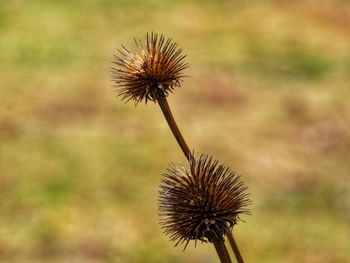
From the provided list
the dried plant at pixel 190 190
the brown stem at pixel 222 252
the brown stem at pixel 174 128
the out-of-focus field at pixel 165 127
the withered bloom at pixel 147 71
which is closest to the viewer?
the brown stem at pixel 222 252

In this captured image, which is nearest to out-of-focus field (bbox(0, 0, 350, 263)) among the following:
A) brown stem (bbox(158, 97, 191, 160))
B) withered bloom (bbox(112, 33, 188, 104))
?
withered bloom (bbox(112, 33, 188, 104))

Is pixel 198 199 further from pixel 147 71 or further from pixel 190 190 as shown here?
pixel 147 71

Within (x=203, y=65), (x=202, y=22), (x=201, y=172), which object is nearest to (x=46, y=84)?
(x=203, y=65)

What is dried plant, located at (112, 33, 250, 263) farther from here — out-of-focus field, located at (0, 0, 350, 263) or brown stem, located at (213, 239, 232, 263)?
out-of-focus field, located at (0, 0, 350, 263)

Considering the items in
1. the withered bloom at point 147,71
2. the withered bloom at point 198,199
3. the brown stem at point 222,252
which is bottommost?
the brown stem at point 222,252

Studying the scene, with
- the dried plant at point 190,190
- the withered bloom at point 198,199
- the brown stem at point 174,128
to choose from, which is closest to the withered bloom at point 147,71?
the dried plant at point 190,190

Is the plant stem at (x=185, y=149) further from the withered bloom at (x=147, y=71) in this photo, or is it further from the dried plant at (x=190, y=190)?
the withered bloom at (x=147, y=71)

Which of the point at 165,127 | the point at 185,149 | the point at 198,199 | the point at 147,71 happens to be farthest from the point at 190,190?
the point at 165,127
